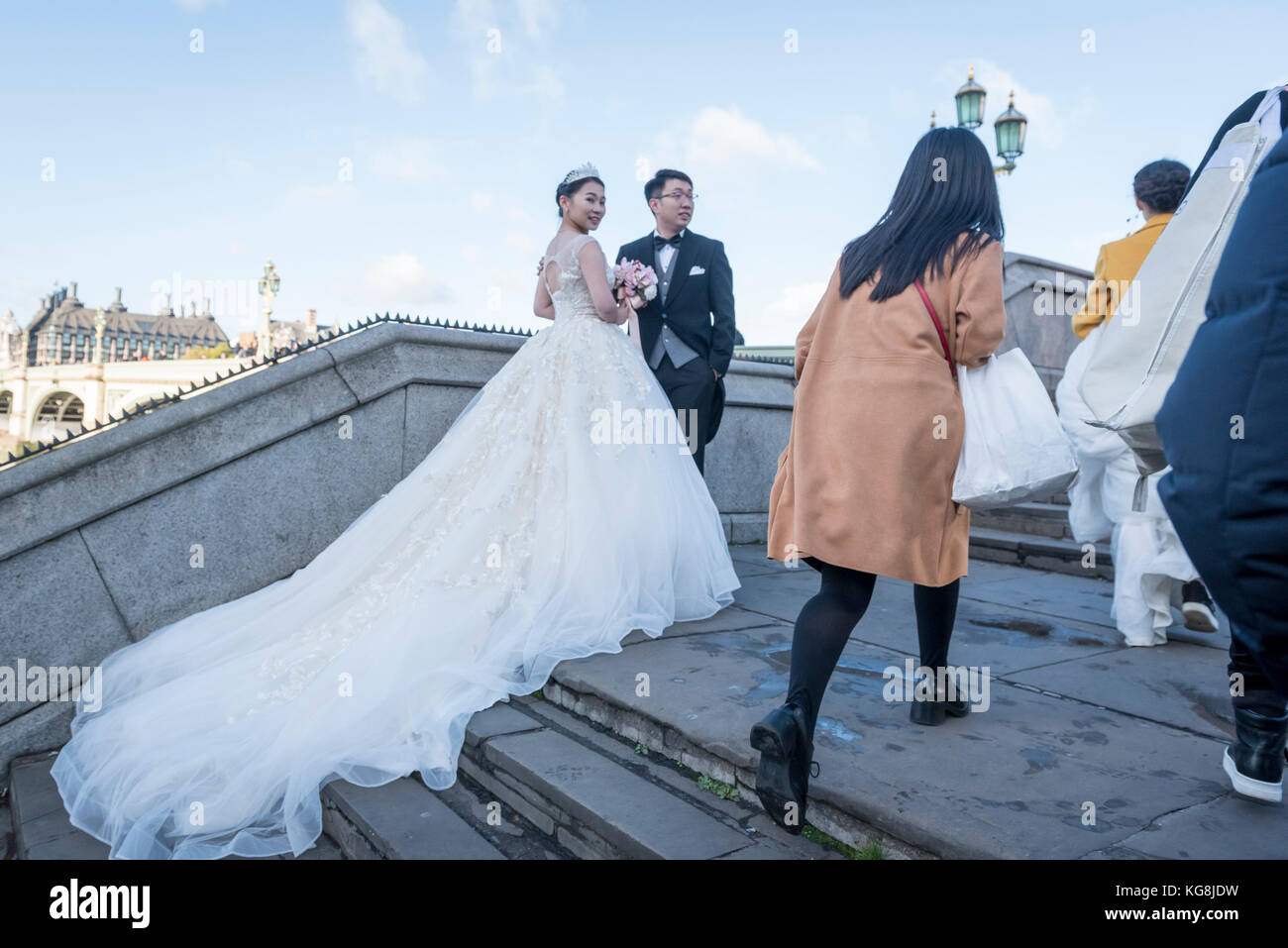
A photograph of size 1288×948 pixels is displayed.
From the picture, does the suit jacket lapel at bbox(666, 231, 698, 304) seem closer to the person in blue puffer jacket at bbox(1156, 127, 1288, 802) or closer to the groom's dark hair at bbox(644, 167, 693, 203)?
the groom's dark hair at bbox(644, 167, 693, 203)

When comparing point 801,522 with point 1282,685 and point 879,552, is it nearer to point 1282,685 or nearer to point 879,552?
point 879,552

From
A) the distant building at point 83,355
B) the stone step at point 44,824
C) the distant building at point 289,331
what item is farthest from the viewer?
the distant building at point 289,331

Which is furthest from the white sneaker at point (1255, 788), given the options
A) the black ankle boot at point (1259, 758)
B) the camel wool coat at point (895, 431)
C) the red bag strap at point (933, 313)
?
the red bag strap at point (933, 313)

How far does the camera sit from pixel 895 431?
243 centimetres

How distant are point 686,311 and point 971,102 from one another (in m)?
11.8

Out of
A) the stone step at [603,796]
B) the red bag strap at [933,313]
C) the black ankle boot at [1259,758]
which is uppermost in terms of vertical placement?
the red bag strap at [933,313]

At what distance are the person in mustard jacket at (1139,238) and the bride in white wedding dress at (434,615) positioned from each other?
2.38 metres

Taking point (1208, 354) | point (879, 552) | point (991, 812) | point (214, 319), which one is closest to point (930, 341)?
point (879, 552)

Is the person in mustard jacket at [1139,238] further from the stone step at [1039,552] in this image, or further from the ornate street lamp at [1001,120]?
the ornate street lamp at [1001,120]

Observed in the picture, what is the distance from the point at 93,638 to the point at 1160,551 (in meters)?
5.47

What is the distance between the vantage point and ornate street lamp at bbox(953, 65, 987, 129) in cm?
1417

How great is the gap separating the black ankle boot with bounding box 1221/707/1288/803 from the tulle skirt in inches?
93.1

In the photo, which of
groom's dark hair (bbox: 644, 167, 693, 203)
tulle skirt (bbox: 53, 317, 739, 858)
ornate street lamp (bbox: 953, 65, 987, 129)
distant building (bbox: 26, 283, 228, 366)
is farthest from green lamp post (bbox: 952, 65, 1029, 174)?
distant building (bbox: 26, 283, 228, 366)

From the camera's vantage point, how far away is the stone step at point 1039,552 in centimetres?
576
